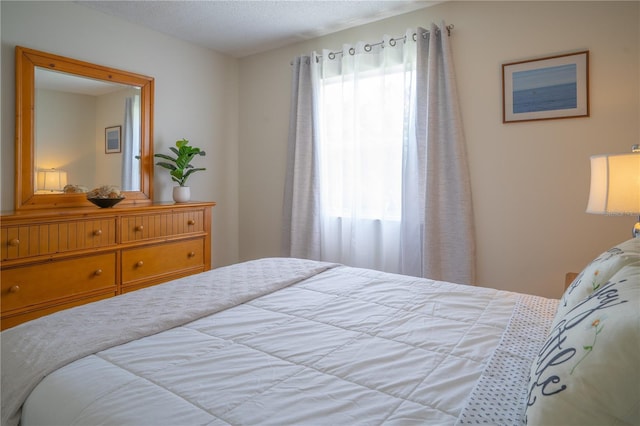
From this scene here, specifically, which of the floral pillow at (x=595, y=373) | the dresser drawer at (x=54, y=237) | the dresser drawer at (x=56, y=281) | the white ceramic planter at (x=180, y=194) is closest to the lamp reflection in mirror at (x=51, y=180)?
the dresser drawer at (x=54, y=237)

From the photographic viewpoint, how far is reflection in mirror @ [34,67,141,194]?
Result: 2.77 meters

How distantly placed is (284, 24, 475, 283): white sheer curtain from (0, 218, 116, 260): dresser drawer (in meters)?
1.59

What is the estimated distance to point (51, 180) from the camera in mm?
2814

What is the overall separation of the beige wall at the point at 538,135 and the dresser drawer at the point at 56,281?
8.67 ft

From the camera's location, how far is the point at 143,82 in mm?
3334

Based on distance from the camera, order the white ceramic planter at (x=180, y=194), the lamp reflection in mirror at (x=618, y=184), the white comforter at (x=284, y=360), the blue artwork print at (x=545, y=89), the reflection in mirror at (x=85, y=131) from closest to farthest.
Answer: the white comforter at (x=284, y=360) → the lamp reflection in mirror at (x=618, y=184) → the blue artwork print at (x=545, y=89) → the reflection in mirror at (x=85, y=131) → the white ceramic planter at (x=180, y=194)

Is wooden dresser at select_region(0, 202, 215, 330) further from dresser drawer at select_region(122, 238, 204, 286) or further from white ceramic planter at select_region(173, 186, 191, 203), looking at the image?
white ceramic planter at select_region(173, 186, 191, 203)

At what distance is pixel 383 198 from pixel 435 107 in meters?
0.81

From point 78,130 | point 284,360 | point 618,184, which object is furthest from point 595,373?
point 78,130

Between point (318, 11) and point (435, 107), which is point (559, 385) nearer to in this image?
point (435, 107)

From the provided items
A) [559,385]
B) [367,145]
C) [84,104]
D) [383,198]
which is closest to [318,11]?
[367,145]

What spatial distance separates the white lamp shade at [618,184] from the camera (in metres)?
1.69

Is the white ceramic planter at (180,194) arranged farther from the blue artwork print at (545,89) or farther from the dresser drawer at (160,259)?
the blue artwork print at (545,89)

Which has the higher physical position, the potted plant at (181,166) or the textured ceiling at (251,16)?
the textured ceiling at (251,16)
